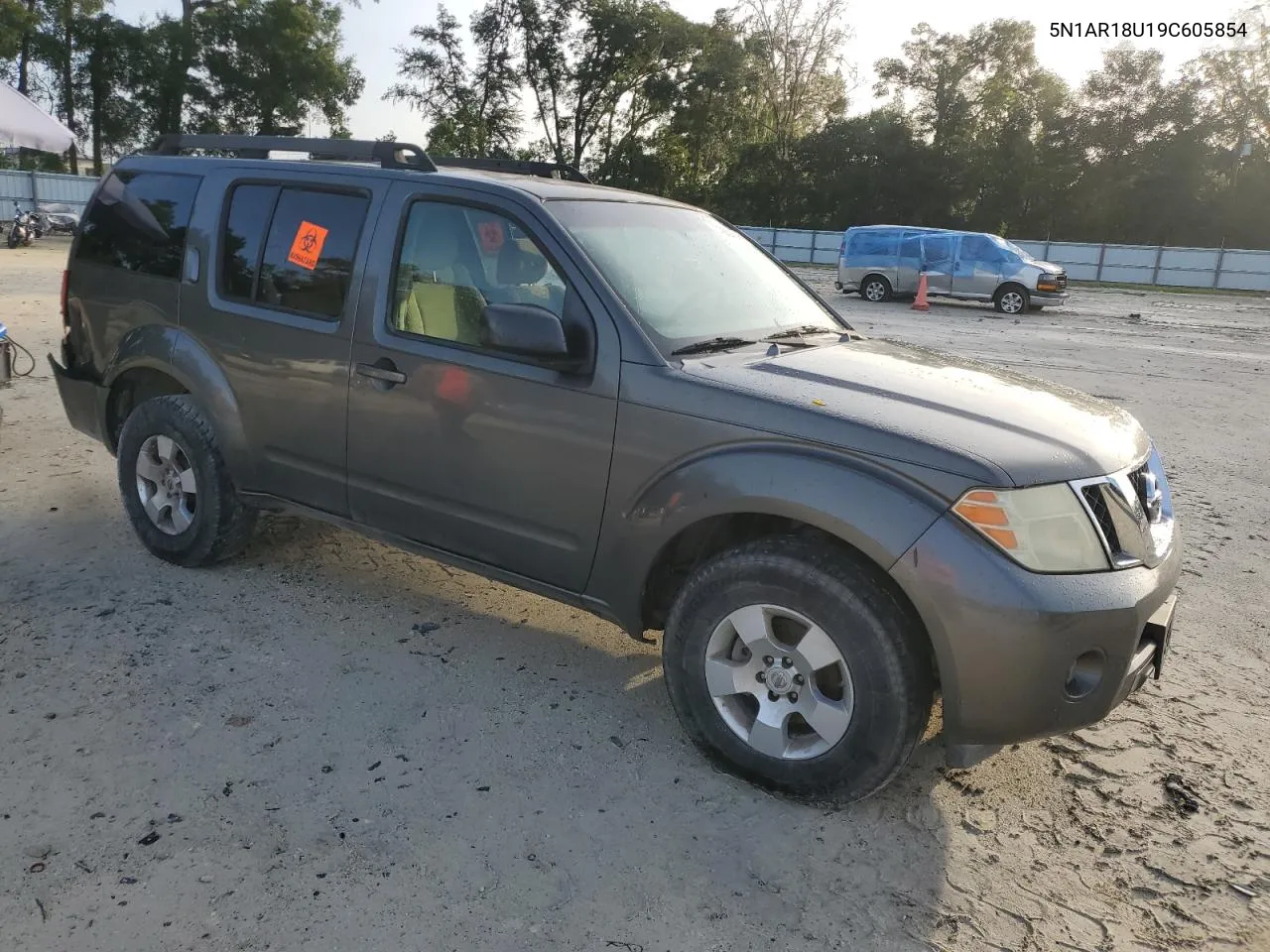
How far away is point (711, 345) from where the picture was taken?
131 inches

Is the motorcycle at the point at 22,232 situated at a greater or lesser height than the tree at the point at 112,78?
lesser

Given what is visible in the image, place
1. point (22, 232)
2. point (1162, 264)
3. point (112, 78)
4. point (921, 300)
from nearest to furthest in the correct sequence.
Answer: point (921, 300) → point (22, 232) → point (1162, 264) → point (112, 78)

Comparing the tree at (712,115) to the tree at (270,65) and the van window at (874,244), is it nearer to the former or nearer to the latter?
the tree at (270,65)

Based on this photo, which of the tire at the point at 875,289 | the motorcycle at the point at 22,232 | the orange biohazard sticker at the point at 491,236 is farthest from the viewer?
the motorcycle at the point at 22,232

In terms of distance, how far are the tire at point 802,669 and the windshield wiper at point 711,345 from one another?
28.0 inches

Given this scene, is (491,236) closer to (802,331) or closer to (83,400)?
(802,331)

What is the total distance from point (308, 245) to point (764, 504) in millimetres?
2245

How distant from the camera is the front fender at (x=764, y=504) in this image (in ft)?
8.67

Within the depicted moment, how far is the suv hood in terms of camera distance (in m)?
2.68

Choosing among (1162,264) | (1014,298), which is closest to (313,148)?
(1014,298)

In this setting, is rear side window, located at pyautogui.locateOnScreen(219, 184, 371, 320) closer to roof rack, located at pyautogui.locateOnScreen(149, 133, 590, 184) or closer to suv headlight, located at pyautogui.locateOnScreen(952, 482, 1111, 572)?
roof rack, located at pyautogui.locateOnScreen(149, 133, 590, 184)

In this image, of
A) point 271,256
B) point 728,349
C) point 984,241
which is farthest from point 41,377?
point 984,241

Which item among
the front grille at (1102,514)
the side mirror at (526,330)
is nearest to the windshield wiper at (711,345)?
the side mirror at (526,330)

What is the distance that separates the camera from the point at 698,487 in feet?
9.66
